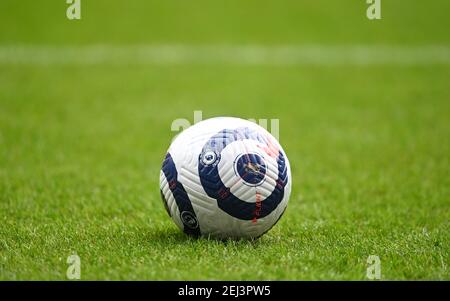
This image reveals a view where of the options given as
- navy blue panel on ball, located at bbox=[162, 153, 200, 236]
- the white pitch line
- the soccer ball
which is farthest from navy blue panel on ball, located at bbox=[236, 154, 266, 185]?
the white pitch line

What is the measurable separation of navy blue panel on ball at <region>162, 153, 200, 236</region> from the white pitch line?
12794 mm

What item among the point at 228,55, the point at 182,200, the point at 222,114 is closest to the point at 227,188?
the point at 182,200

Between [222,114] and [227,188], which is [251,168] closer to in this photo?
[227,188]

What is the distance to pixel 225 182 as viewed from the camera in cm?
525

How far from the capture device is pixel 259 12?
83.6ft

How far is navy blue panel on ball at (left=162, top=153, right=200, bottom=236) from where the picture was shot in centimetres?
536

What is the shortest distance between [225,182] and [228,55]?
49.0 ft

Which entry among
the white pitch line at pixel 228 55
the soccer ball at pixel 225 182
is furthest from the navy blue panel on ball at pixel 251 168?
the white pitch line at pixel 228 55

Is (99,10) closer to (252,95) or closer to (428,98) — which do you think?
(252,95)

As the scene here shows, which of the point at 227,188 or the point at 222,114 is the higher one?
the point at 222,114

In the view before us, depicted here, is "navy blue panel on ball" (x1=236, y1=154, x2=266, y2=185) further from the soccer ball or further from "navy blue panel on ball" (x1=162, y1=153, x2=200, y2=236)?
"navy blue panel on ball" (x1=162, y1=153, x2=200, y2=236)

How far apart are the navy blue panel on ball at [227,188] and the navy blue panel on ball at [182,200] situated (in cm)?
19
